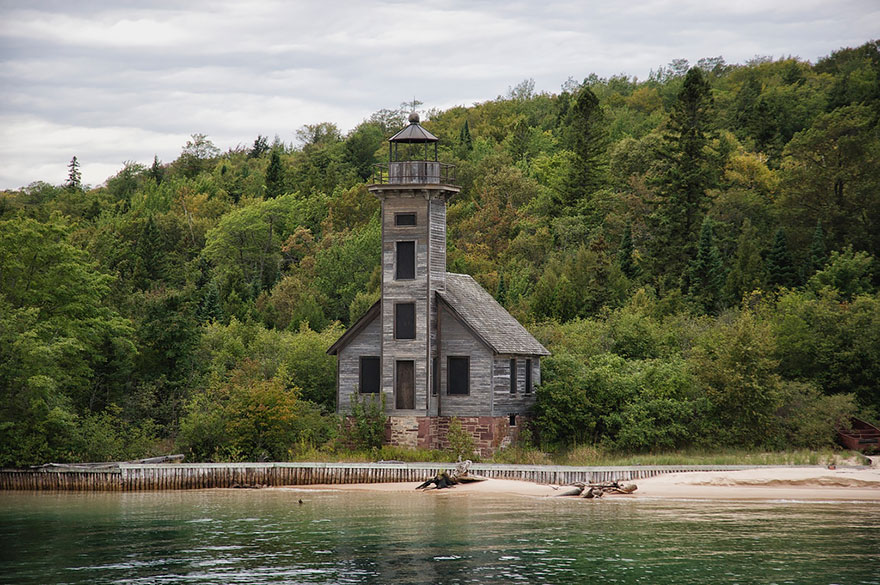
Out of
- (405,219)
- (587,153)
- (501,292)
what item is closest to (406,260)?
(405,219)

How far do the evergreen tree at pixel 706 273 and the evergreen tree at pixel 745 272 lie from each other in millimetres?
765

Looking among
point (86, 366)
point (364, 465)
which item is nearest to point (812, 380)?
point (364, 465)

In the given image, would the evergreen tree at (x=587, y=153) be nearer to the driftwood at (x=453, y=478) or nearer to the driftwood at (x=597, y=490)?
the driftwood at (x=453, y=478)

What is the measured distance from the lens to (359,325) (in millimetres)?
44531

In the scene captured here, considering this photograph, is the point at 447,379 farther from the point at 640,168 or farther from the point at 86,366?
the point at 640,168

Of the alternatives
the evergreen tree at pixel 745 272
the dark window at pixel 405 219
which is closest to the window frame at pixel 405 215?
→ the dark window at pixel 405 219

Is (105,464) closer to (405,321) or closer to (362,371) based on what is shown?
(362,371)

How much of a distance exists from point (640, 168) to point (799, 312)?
Result: 40.7m

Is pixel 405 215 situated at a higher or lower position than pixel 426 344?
higher

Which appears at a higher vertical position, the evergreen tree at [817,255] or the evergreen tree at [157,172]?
the evergreen tree at [157,172]

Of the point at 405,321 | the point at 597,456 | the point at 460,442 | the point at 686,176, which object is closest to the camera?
the point at 597,456

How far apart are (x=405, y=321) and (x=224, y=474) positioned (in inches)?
370

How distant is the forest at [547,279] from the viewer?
43062 mm

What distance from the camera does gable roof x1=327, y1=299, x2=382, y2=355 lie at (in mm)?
44438
